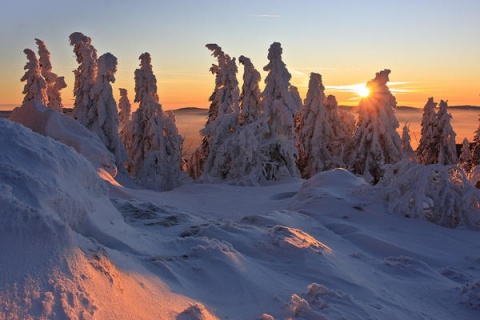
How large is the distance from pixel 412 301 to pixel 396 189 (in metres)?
4.57

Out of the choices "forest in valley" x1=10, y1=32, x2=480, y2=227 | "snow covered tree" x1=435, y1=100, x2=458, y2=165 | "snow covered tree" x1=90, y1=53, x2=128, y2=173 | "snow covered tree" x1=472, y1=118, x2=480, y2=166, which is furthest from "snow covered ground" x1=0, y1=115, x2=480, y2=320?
"snow covered tree" x1=472, y1=118, x2=480, y2=166

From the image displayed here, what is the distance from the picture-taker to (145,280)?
3.24 meters

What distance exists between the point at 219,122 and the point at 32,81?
41.4ft

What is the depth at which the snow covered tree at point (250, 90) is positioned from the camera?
66.1ft

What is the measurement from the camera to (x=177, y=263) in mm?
3816

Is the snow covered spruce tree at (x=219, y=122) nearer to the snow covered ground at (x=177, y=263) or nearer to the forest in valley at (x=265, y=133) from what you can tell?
the forest in valley at (x=265, y=133)

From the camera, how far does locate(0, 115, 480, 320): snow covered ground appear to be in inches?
104

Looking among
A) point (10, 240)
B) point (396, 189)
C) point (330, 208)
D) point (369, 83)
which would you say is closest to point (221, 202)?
point (330, 208)

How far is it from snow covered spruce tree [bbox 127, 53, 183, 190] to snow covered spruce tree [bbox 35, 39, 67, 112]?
6535 millimetres

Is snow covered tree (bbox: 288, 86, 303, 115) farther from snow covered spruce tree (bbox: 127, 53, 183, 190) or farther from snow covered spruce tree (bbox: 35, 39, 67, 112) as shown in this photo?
snow covered spruce tree (bbox: 35, 39, 67, 112)

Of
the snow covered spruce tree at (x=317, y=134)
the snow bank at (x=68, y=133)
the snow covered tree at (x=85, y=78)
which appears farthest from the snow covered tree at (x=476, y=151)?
the snow bank at (x=68, y=133)

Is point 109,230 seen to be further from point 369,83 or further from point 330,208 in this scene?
point 369,83

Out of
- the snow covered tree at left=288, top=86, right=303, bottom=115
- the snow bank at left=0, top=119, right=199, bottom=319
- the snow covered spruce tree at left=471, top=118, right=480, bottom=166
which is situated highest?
the snow covered tree at left=288, top=86, right=303, bottom=115

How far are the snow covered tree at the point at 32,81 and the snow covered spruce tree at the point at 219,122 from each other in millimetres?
9958
